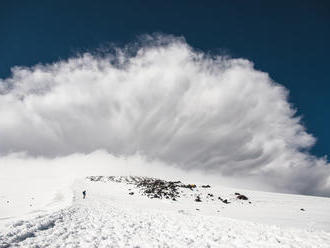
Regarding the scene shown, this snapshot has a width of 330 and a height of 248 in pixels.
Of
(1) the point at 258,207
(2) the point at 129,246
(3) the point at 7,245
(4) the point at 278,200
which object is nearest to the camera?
(3) the point at 7,245

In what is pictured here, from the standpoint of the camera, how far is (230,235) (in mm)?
10992

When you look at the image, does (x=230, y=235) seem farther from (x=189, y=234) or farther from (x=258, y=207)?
(x=258, y=207)

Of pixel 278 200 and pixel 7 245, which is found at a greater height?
pixel 278 200

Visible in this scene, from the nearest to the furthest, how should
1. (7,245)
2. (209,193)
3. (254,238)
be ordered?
(7,245) → (254,238) → (209,193)

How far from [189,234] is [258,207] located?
55.4 feet

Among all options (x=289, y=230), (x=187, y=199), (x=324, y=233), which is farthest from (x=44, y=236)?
(x=187, y=199)

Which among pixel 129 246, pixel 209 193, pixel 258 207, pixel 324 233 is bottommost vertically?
pixel 129 246

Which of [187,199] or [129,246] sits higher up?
[187,199]

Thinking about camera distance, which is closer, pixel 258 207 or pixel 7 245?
pixel 7 245

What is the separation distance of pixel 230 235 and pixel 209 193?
67.6 feet

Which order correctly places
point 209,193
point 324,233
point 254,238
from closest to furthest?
point 254,238 < point 324,233 < point 209,193

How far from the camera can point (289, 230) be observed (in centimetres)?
→ 1214

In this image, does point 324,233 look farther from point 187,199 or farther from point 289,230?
point 187,199

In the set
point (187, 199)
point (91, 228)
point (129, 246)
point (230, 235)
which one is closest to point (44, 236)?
point (91, 228)
